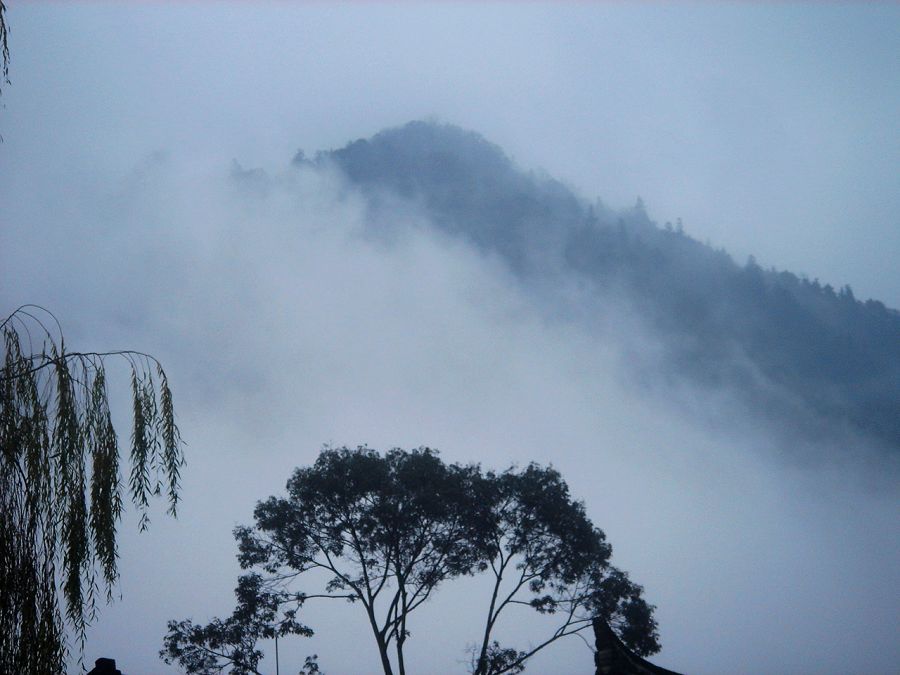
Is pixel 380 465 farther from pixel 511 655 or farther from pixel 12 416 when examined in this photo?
pixel 12 416

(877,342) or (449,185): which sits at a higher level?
(449,185)

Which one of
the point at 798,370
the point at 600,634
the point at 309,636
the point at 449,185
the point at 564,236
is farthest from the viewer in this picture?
the point at 449,185

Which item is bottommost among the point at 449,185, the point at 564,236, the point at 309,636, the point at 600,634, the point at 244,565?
the point at 600,634

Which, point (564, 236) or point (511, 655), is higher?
point (564, 236)

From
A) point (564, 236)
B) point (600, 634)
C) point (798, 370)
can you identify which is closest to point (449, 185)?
point (564, 236)

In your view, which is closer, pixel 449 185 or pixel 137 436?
pixel 137 436

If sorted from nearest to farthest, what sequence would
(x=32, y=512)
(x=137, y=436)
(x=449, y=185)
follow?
(x=32, y=512)
(x=137, y=436)
(x=449, y=185)

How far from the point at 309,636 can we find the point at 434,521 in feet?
15.4

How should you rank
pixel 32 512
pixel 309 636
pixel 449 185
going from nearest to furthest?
pixel 32 512, pixel 309 636, pixel 449 185

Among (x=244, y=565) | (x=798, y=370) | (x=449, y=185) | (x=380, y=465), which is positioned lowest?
(x=244, y=565)

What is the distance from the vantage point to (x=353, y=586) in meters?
25.7

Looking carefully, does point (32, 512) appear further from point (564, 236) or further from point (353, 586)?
point (564, 236)

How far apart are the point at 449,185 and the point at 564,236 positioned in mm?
21385

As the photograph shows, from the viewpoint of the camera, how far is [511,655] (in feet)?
82.9
